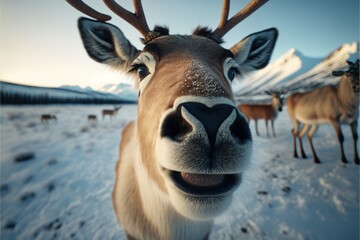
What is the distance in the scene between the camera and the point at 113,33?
234cm

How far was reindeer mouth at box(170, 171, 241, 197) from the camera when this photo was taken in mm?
1209

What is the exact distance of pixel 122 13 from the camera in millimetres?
2650

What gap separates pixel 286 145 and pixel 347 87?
10.7 feet

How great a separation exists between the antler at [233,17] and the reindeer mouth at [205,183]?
2.60 meters

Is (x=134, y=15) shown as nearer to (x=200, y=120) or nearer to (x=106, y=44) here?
(x=106, y=44)

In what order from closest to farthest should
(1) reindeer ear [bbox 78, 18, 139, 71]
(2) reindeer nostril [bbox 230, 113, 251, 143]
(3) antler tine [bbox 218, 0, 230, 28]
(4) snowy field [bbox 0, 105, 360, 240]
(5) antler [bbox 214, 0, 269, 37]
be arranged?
(2) reindeer nostril [bbox 230, 113, 251, 143], (1) reindeer ear [bbox 78, 18, 139, 71], (5) antler [bbox 214, 0, 269, 37], (3) antler tine [bbox 218, 0, 230, 28], (4) snowy field [bbox 0, 105, 360, 240]

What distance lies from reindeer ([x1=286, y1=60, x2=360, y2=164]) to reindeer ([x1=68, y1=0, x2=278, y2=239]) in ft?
16.5

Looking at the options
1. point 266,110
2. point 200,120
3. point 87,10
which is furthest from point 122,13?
point 266,110

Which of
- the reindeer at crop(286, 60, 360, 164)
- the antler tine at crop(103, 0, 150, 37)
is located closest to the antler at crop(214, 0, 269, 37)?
the antler tine at crop(103, 0, 150, 37)

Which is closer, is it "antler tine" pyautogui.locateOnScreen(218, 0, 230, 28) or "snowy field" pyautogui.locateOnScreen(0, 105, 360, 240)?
"antler tine" pyautogui.locateOnScreen(218, 0, 230, 28)

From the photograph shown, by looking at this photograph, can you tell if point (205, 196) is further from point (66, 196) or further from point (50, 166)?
point (50, 166)

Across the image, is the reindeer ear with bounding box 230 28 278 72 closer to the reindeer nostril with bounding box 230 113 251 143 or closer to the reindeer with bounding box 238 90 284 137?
the reindeer nostril with bounding box 230 113 251 143

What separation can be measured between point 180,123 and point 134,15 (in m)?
2.43

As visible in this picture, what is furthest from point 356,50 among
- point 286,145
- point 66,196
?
point 66,196
